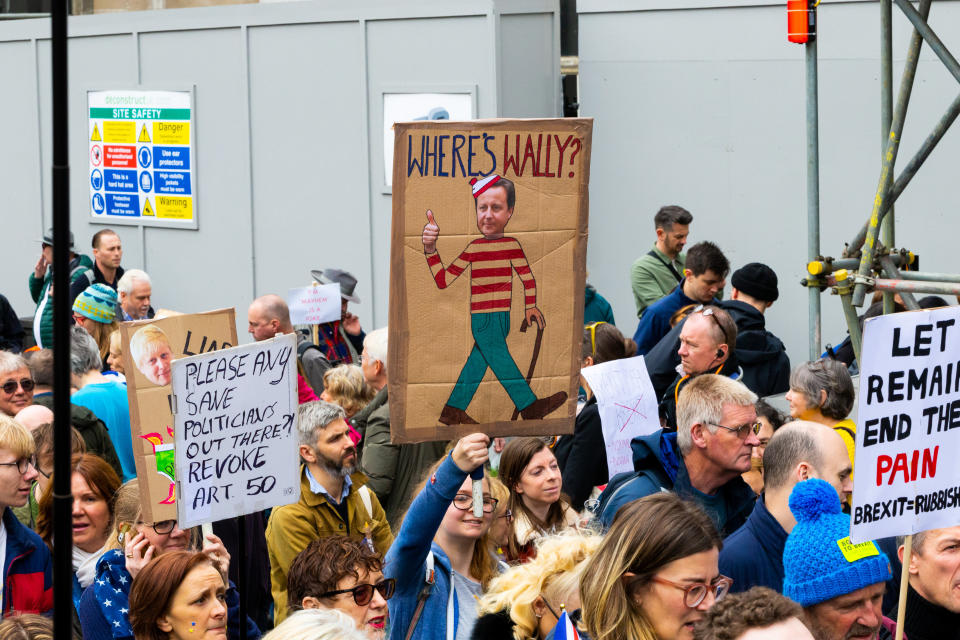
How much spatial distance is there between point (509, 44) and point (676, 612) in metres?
8.97

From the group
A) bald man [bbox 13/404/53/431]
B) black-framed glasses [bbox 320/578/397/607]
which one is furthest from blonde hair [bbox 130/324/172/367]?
bald man [bbox 13/404/53/431]

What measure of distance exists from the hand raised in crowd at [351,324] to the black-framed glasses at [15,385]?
134 inches

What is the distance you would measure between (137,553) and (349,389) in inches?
111

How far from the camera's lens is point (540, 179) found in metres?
4.23

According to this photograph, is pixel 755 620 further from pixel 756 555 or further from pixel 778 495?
pixel 778 495

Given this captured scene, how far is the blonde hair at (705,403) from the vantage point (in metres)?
5.07

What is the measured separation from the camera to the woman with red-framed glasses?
3455 mm

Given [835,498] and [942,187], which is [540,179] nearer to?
[835,498]

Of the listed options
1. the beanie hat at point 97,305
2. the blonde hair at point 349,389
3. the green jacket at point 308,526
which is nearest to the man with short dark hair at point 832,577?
the green jacket at point 308,526

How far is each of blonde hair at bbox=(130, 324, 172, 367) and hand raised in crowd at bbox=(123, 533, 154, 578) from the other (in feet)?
2.09

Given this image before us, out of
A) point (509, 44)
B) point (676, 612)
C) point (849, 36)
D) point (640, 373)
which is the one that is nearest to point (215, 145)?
point (509, 44)

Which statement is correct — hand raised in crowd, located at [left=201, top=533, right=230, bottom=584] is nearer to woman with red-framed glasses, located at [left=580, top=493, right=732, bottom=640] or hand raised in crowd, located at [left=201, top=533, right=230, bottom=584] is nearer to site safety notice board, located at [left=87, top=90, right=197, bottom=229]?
woman with red-framed glasses, located at [left=580, top=493, right=732, bottom=640]

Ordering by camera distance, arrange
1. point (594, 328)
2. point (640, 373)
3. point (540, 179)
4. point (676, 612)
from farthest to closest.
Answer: point (594, 328)
point (640, 373)
point (540, 179)
point (676, 612)

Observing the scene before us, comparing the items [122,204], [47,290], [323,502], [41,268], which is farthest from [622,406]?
[122,204]
